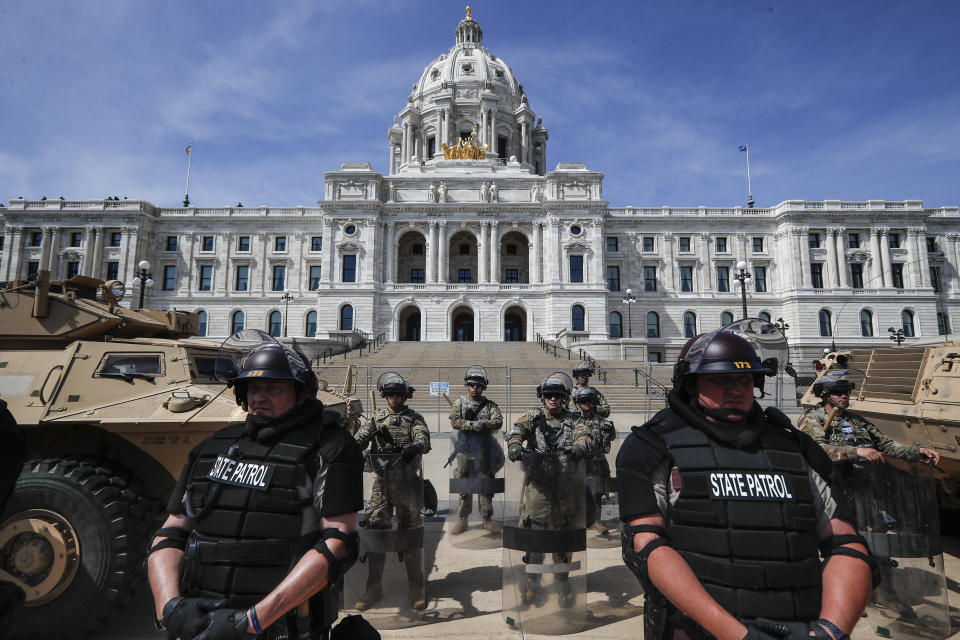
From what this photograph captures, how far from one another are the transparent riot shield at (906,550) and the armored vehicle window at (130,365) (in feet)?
23.4

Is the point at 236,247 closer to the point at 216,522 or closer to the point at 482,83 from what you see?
the point at 482,83

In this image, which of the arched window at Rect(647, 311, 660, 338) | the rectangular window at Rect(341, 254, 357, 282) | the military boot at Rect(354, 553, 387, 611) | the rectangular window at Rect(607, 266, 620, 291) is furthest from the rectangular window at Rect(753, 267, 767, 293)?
the military boot at Rect(354, 553, 387, 611)

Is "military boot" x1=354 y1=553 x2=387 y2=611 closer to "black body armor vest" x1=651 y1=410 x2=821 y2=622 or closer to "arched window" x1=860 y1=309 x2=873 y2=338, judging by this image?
"black body armor vest" x1=651 y1=410 x2=821 y2=622

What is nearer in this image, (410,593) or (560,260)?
(410,593)

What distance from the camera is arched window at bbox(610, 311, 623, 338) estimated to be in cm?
4600

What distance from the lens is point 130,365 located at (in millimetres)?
5754

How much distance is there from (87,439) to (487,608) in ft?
13.5

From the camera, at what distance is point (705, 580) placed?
2.31 metres

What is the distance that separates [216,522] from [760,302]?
170ft

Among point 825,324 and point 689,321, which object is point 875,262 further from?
point 689,321

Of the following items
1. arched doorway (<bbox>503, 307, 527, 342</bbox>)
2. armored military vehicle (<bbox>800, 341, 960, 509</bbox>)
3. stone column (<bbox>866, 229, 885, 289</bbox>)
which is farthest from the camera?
stone column (<bbox>866, 229, 885, 289</bbox>)

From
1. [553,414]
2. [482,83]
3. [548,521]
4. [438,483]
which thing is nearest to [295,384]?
[548,521]

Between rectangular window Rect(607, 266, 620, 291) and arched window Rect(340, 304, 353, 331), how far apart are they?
75.0 ft

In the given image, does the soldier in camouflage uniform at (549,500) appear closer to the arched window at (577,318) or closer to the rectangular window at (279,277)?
the arched window at (577,318)
